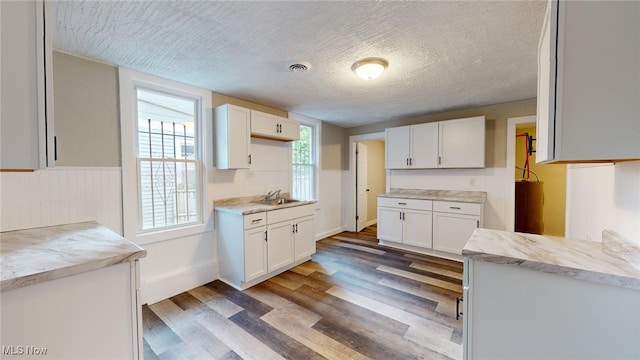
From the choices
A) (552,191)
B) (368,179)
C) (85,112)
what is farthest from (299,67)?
(552,191)

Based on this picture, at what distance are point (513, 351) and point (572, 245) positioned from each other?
2.08 ft

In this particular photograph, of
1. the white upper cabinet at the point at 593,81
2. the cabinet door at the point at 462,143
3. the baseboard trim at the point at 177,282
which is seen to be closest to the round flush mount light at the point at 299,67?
the white upper cabinet at the point at 593,81

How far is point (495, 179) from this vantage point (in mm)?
3508

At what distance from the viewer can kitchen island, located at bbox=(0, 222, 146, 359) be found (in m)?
0.97

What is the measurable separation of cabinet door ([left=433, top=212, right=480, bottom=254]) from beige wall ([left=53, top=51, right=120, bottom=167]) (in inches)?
156

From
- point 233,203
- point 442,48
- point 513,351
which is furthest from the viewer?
point 233,203

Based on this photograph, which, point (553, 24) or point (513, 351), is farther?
point (513, 351)

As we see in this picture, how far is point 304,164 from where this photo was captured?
4344 mm

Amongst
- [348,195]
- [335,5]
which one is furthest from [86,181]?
[348,195]

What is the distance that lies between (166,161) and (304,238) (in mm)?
1910

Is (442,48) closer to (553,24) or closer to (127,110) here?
(553,24)

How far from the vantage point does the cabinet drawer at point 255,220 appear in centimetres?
261

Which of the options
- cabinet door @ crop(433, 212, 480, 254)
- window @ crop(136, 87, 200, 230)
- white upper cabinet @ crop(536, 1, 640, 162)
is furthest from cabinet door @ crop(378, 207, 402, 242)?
white upper cabinet @ crop(536, 1, 640, 162)

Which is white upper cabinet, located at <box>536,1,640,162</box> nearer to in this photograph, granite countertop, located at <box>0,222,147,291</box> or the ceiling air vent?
the ceiling air vent
